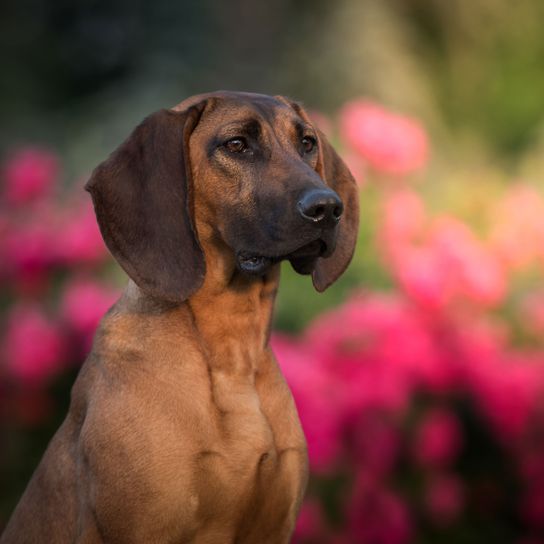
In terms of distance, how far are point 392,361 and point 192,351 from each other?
7.11 feet

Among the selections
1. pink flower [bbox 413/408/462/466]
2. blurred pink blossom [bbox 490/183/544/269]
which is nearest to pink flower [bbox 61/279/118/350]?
pink flower [bbox 413/408/462/466]

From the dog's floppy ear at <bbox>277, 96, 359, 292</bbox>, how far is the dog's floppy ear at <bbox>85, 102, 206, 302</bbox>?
0.56m

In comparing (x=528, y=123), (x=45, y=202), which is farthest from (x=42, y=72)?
(x=45, y=202)

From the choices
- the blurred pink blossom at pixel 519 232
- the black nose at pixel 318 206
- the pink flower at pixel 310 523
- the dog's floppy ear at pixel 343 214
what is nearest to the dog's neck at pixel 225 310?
the dog's floppy ear at pixel 343 214

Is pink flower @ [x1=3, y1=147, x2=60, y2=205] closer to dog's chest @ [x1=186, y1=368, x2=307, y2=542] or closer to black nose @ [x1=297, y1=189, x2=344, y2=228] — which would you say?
dog's chest @ [x1=186, y1=368, x2=307, y2=542]

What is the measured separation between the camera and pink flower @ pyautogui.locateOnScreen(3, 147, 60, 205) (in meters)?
6.36

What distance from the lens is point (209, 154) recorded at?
3.60m

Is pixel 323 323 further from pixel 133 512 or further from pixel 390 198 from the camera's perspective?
pixel 133 512

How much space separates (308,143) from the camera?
390 cm

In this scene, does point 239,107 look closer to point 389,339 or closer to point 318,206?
point 318,206

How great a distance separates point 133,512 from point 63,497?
34 centimetres

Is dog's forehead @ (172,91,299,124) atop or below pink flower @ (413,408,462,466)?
atop

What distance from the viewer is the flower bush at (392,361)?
5465 mm

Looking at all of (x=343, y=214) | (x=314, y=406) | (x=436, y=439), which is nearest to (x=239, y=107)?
(x=343, y=214)
